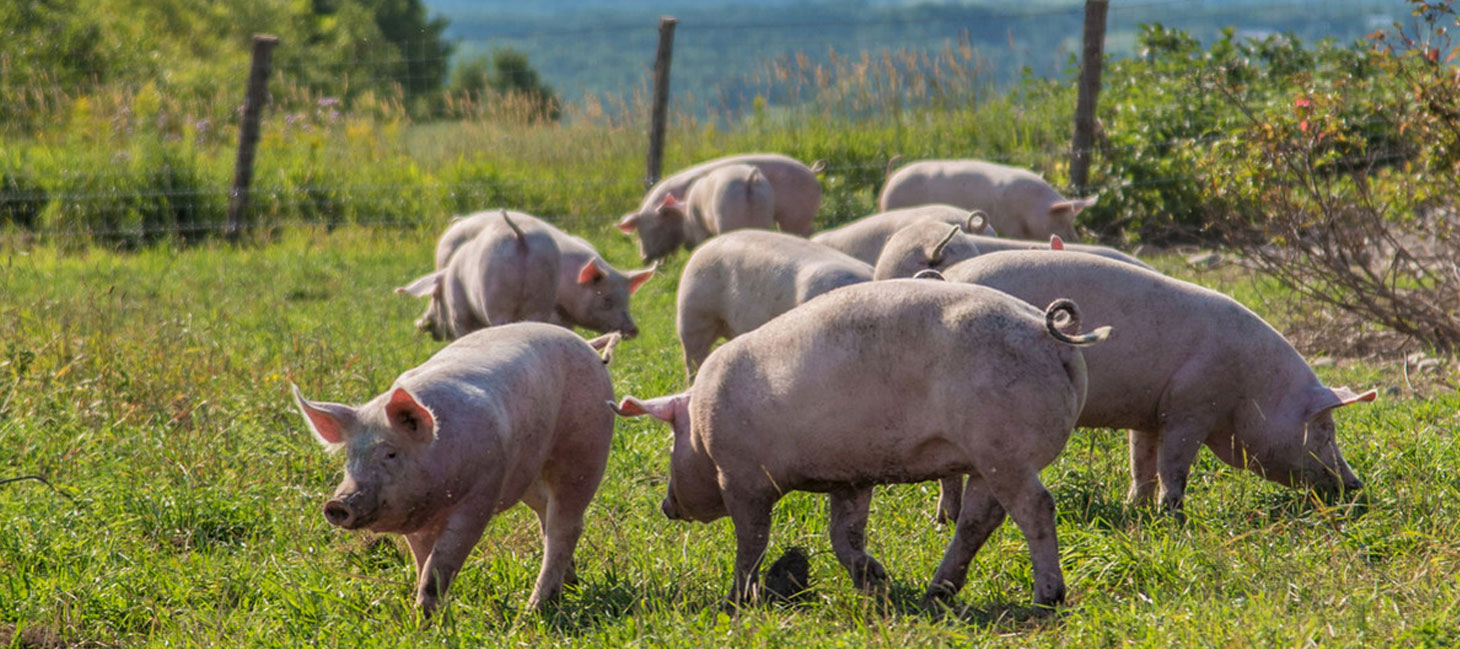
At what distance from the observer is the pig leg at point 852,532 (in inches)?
154

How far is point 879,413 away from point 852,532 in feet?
1.41

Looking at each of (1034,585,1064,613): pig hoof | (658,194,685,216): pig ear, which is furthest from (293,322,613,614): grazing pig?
(658,194,685,216): pig ear

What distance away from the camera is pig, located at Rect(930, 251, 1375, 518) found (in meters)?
4.56

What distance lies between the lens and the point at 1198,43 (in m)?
12.7

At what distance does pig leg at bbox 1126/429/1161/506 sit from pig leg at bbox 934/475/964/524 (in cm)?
70

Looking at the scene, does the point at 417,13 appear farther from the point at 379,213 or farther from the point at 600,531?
the point at 600,531

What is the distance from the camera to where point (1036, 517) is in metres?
3.57

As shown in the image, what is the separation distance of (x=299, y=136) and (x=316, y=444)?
10356 mm

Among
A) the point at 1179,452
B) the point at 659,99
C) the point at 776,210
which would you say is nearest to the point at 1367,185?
the point at 1179,452

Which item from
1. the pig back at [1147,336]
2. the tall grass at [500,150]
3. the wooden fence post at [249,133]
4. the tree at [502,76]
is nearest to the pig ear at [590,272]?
the pig back at [1147,336]

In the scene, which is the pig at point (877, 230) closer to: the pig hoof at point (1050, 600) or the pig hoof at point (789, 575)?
the pig hoof at point (789, 575)

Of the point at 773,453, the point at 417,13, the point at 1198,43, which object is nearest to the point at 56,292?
the point at 773,453

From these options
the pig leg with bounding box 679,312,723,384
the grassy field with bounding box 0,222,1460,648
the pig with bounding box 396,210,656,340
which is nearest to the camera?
the grassy field with bounding box 0,222,1460,648

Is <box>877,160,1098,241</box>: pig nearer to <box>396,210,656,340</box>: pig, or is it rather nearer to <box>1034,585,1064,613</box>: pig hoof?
<box>396,210,656,340</box>: pig
